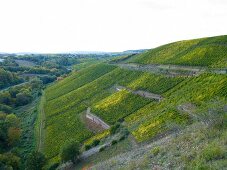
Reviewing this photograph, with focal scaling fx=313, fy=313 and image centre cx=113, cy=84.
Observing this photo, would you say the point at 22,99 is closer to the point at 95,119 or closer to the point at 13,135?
the point at 13,135

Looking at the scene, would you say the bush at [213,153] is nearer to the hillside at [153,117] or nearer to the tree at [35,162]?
the hillside at [153,117]

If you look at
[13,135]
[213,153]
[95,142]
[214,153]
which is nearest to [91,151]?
[95,142]

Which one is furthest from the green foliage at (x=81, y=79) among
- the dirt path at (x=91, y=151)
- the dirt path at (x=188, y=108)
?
the dirt path at (x=188, y=108)

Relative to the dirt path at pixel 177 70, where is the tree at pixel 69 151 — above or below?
below

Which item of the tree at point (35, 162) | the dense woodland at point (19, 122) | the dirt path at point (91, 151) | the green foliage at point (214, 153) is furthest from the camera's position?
the dense woodland at point (19, 122)

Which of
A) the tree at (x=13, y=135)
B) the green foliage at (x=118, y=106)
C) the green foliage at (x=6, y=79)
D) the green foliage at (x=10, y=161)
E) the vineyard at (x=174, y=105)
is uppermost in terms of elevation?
the vineyard at (x=174, y=105)

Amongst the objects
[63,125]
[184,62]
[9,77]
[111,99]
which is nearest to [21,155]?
[63,125]

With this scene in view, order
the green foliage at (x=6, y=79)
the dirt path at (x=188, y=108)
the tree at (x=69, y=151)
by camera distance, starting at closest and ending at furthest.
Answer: the dirt path at (x=188, y=108) → the tree at (x=69, y=151) → the green foliage at (x=6, y=79)

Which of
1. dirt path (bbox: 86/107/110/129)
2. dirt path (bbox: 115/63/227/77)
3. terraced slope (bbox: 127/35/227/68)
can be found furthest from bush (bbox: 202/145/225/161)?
terraced slope (bbox: 127/35/227/68)
